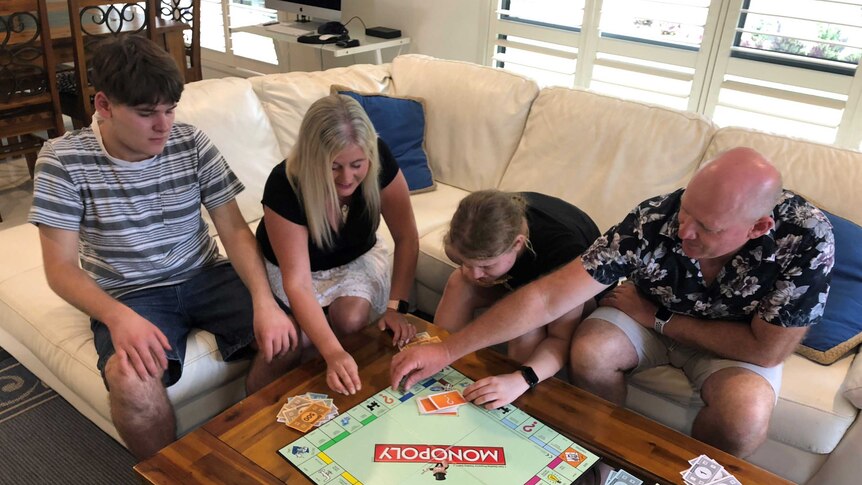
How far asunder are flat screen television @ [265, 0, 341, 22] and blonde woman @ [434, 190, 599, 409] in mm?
2825

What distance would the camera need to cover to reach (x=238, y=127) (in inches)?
100

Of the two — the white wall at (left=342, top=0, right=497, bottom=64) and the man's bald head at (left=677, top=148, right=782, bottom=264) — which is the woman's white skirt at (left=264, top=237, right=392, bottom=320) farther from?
the white wall at (left=342, top=0, right=497, bottom=64)

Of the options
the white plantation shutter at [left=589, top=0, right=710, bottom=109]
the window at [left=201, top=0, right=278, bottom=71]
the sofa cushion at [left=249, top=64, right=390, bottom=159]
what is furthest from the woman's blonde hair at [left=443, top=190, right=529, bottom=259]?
the window at [left=201, top=0, right=278, bottom=71]

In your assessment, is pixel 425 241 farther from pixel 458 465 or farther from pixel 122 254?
pixel 458 465

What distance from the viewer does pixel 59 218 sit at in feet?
5.58

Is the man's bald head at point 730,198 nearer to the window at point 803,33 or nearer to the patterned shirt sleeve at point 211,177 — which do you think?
the patterned shirt sleeve at point 211,177

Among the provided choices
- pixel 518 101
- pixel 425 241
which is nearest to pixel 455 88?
pixel 518 101

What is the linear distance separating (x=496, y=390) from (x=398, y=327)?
36cm

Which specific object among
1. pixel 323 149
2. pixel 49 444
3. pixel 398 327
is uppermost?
pixel 323 149

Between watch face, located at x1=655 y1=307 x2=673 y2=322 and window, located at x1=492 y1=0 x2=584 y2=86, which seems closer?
watch face, located at x1=655 y1=307 x2=673 y2=322

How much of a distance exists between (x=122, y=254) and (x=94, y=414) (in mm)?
522

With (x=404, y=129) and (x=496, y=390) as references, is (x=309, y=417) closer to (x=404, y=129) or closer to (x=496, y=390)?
(x=496, y=390)

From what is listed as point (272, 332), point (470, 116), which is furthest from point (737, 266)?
point (470, 116)

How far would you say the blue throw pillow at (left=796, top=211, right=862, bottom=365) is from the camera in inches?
74.9
